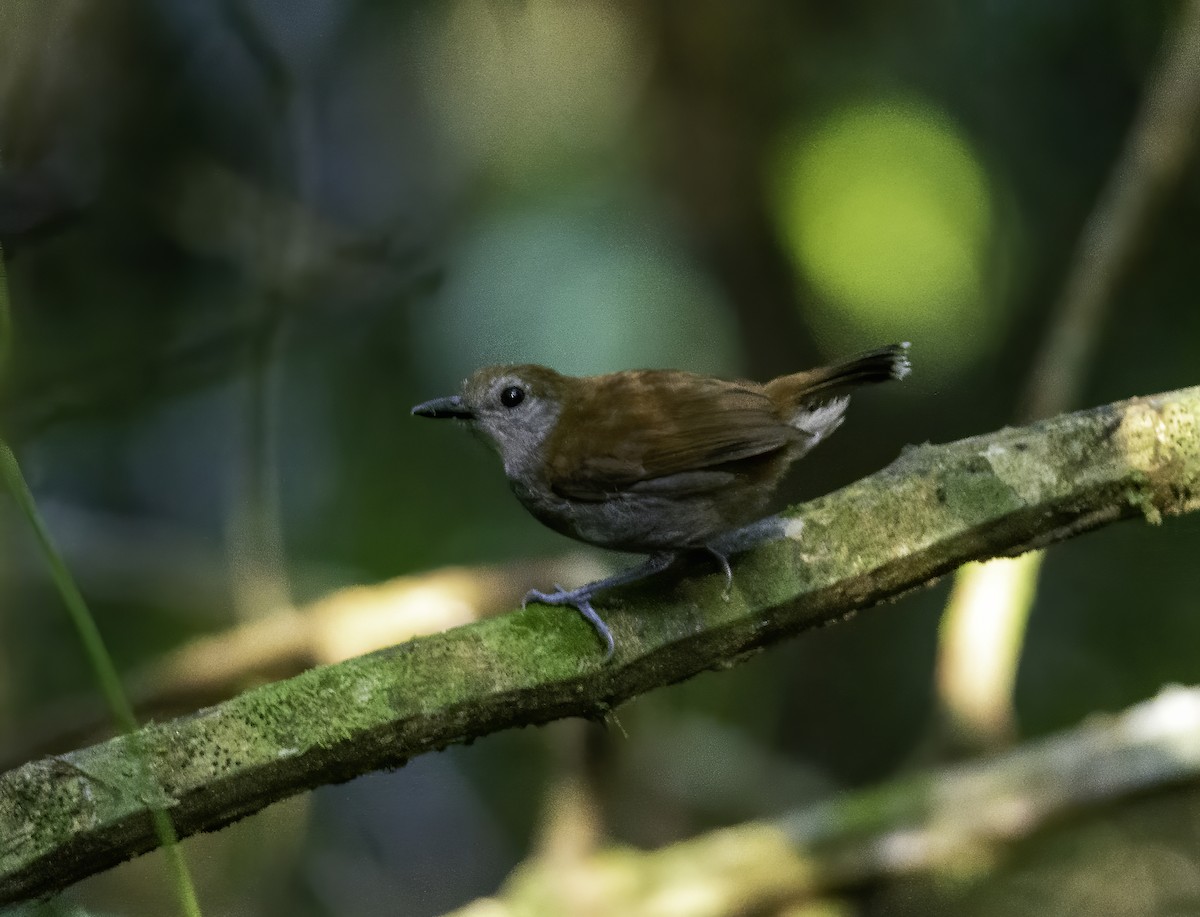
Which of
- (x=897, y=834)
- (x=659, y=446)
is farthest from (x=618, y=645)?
(x=897, y=834)

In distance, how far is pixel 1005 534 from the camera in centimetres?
211

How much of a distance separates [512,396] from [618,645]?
776mm

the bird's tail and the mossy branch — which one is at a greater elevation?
the bird's tail

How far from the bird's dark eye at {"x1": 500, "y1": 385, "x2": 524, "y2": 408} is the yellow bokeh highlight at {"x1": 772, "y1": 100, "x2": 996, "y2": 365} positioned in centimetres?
170

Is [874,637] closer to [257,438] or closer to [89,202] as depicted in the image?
[257,438]

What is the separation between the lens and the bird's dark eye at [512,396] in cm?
252

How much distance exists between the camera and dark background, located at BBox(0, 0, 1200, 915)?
389 centimetres

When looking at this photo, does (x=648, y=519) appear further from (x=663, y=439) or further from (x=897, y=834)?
(x=897, y=834)

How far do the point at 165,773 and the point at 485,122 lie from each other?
379cm

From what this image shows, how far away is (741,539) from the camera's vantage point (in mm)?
2203

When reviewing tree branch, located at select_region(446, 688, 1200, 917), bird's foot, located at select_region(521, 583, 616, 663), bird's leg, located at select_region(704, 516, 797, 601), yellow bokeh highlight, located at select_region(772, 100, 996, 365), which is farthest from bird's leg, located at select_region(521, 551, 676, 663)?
yellow bokeh highlight, located at select_region(772, 100, 996, 365)

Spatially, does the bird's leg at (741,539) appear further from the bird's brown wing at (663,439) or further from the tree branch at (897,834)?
the tree branch at (897,834)

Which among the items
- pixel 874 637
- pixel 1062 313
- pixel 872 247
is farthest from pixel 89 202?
pixel 874 637

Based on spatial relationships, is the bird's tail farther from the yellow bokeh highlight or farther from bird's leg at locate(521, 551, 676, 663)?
the yellow bokeh highlight
